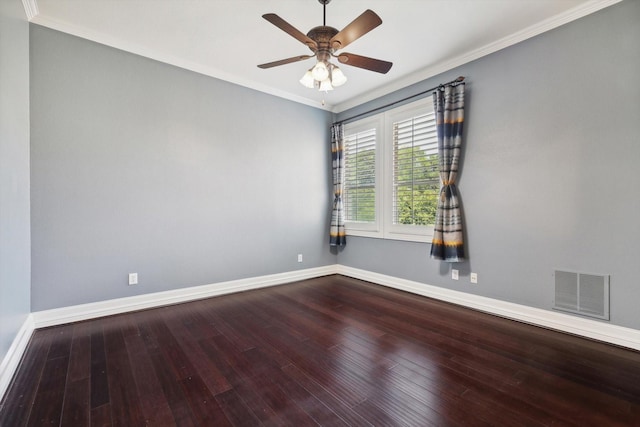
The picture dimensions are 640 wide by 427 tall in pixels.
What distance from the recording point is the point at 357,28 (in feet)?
6.29

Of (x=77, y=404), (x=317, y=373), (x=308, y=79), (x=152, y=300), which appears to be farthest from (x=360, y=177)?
(x=77, y=404)

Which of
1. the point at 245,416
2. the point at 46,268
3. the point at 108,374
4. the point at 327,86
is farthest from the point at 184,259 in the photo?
the point at 327,86

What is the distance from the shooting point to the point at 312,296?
3535mm

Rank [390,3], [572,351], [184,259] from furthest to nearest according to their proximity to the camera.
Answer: [184,259]
[390,3]
[572,351]

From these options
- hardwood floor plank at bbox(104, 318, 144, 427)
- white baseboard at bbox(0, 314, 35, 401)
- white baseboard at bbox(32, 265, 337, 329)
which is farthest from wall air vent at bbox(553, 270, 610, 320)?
white baseboard at bbox(0, 314, 35, 401)

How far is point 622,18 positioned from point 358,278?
3858 mm

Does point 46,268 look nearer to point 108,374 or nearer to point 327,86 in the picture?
point 108,374

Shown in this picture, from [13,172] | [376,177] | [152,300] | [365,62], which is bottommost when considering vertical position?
[152,300]

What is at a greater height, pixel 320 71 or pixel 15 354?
pixel 320 71

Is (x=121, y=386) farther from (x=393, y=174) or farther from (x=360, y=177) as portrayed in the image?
(x=360, y=177)

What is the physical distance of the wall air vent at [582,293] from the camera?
231 centimetres

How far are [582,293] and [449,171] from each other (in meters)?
1.62

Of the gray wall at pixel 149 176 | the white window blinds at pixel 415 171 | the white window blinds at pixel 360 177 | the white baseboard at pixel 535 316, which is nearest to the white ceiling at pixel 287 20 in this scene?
the gray wall at pixel 149 176

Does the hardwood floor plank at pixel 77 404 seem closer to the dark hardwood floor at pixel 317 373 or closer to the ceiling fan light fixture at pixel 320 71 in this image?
the dark hardwood floor at pixel 317 373
